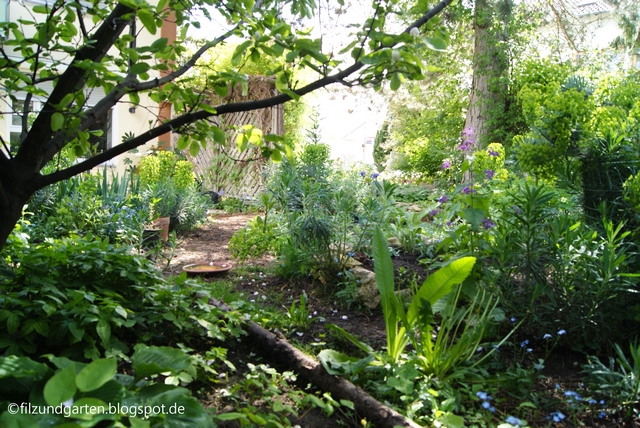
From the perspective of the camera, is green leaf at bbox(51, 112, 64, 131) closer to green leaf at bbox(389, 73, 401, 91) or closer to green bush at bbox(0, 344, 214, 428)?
green bush at bbox(0, 344, 214, 428)

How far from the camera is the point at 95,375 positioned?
1.20 meters

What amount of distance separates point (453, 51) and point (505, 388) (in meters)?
10.5

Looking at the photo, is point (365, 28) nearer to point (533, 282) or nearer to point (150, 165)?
point (533, 282)

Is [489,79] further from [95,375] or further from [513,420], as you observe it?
[95,375]

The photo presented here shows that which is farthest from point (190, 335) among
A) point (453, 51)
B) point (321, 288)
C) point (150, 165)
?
point (453, 51)

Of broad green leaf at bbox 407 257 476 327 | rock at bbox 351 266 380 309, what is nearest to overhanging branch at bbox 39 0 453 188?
broad green leaf at bbox 407 257 476 327

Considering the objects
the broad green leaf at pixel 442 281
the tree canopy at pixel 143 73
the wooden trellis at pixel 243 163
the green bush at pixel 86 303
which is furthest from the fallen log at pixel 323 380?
the wooden trellis at pixel 243 163

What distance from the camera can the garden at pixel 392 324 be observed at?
5.75ft

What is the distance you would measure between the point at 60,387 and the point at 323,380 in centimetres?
125

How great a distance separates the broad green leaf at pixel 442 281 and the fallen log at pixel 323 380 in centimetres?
49

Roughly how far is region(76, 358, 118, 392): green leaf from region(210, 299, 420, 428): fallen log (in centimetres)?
109

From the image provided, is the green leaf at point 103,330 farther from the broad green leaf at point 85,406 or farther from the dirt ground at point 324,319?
the dirt ground at point 324,319

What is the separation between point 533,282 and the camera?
103 inches

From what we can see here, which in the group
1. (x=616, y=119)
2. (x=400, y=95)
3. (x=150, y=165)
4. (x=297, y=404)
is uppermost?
(x=400, y=95)
